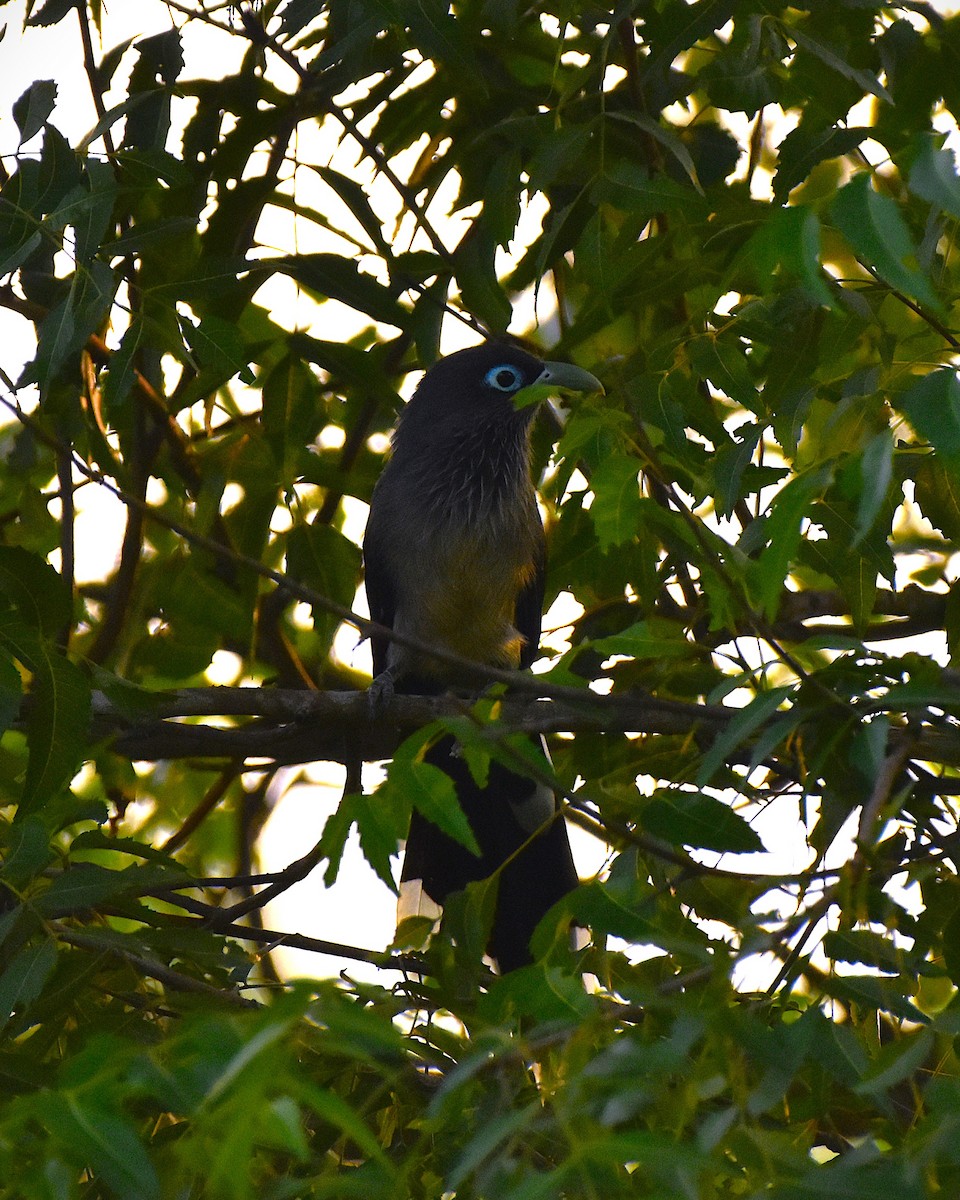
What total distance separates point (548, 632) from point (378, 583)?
49.6 inches

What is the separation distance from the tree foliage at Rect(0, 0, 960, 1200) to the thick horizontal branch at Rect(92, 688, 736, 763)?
0.02 meters

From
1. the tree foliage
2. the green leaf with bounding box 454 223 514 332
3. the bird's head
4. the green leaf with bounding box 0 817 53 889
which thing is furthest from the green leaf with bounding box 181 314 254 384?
the bird's head

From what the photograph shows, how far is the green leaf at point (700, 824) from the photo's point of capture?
227 cm

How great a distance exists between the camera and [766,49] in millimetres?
3102

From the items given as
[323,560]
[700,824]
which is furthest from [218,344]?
[700,824]

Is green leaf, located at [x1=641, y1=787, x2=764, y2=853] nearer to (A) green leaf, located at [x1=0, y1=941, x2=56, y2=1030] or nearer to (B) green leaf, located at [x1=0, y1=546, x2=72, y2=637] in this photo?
(A) green leaf, located at [x1=0, y1=941, x2=56, y2=1030]

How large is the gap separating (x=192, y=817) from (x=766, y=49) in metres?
2.96

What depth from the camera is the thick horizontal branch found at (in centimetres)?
315

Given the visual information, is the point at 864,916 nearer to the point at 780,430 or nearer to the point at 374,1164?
the point at 374,1164

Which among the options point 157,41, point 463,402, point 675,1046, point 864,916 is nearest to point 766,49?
point 157,41

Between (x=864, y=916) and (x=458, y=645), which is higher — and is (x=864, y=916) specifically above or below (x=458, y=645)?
below

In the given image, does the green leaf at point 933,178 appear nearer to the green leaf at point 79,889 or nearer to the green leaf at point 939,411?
the green leaf at point 939,411

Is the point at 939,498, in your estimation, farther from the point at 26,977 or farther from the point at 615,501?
the point at 26,977

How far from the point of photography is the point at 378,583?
5.56 m
